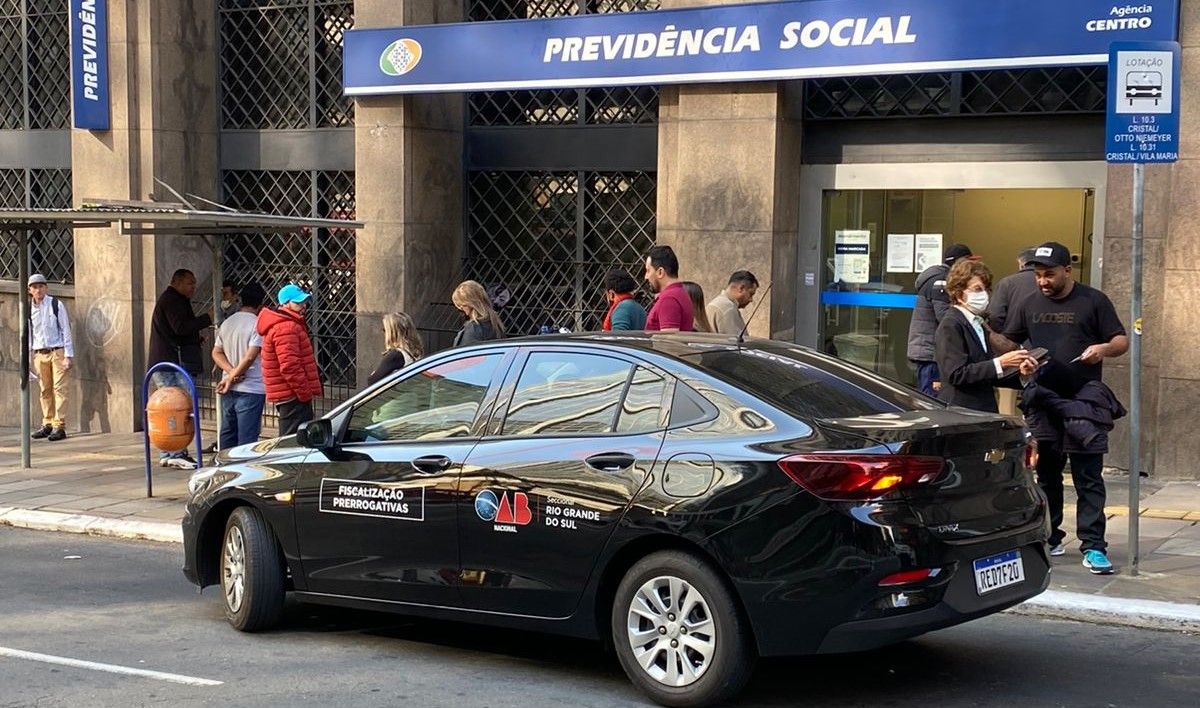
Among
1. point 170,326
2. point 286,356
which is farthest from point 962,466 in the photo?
point 170,326

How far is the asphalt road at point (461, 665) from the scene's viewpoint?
6.07m

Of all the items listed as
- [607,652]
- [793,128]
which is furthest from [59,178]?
[607,652]

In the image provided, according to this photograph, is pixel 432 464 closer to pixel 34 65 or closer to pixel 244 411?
pixel 244 411

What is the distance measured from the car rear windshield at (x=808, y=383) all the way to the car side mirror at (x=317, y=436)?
6.54 feet

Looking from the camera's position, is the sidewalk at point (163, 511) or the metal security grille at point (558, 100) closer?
the sidewalk at point (163, 511)

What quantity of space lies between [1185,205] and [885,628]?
6.67m

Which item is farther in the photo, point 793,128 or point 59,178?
point 59,178

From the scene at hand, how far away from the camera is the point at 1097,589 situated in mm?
7773

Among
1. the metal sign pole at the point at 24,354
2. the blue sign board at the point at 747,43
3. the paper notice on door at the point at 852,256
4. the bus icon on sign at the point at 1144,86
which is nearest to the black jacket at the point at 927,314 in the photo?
the blue sign board at the point at 747,43

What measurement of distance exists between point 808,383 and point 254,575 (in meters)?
3.09

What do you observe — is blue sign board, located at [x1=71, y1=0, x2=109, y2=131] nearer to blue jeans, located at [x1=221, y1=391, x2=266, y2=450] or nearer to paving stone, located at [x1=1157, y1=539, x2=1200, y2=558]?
blue jeans, located at [x1=221, y1=391, x2=266, y2=450]

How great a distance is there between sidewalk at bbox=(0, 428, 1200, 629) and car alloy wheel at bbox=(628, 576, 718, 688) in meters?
2.73

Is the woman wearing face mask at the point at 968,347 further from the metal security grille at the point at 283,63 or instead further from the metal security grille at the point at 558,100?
the metal security grille at the point at 283,63

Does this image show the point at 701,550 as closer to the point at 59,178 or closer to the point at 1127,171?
the point at 1127,171
